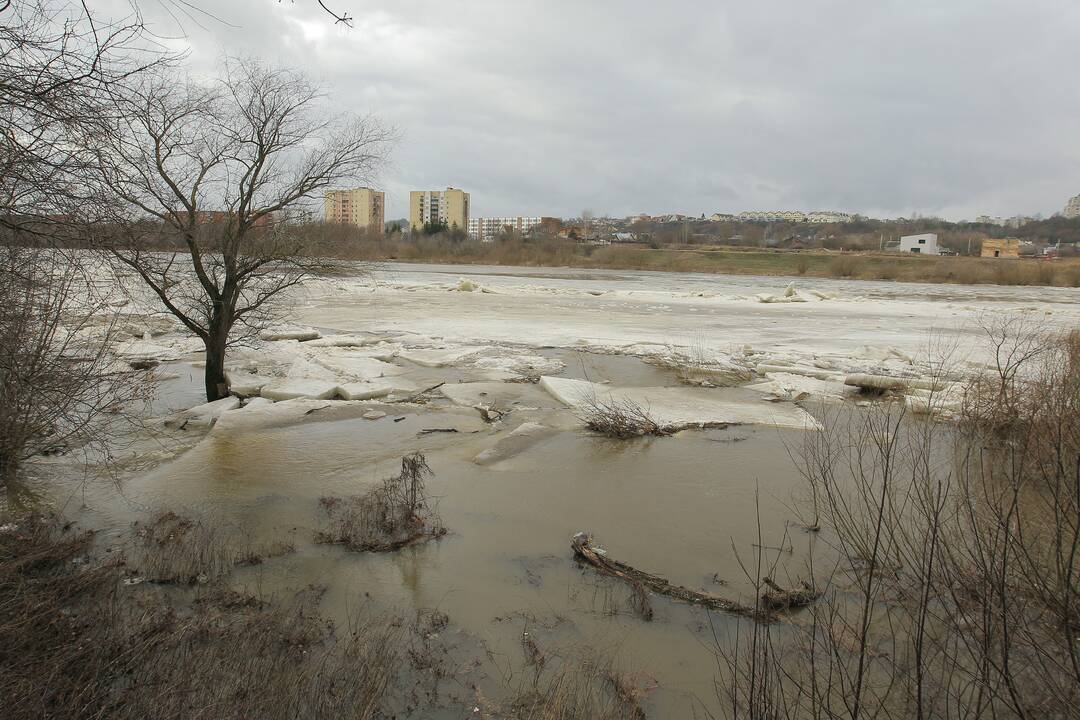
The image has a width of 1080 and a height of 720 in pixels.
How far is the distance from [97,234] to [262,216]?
7.79 m

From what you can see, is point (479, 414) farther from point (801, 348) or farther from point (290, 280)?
point (801, 348)

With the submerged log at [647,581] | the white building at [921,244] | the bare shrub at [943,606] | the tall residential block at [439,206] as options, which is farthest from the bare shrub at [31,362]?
the tall residential block at [439,206]

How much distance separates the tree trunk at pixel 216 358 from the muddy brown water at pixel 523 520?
2.51 metres

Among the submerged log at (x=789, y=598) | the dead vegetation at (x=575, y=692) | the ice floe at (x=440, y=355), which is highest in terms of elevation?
the ice floe at (x=440, y=355)

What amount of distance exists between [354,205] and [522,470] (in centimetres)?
825

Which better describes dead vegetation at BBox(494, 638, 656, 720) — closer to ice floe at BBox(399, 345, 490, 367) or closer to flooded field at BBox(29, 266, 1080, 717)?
flooded field at BBox(29, 266, 1080, 717)

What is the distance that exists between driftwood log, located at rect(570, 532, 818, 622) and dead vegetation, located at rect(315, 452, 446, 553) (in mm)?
1522

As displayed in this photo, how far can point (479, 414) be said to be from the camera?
1121 cm

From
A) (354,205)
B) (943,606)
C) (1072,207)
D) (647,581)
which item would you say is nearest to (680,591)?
(647,581)

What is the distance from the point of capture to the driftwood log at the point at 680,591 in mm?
5307

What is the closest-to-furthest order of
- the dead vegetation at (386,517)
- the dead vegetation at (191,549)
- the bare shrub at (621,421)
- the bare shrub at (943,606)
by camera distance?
the bare shrub at (943,606), the dead vegetation at (191,549), the dead vegetation at (386,517), the bare shrub at (621,421)

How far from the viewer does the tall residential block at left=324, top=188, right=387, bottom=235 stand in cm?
1267

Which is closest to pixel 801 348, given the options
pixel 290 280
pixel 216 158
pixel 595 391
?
pixel 595 391

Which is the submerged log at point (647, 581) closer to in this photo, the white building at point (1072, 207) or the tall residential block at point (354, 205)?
the tall residential block at point (354, 205)
